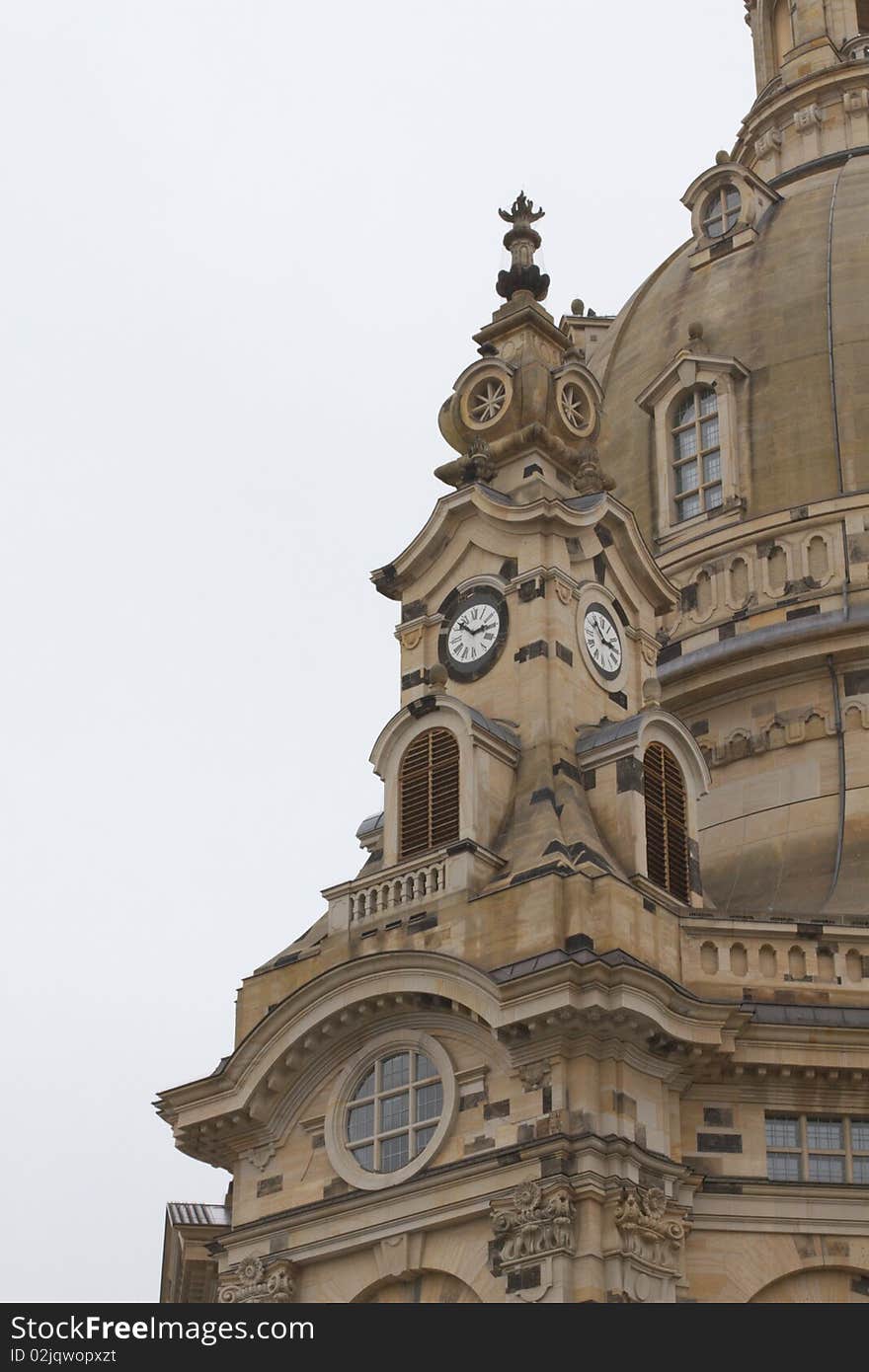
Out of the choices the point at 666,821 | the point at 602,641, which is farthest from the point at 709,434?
the point at 666,821

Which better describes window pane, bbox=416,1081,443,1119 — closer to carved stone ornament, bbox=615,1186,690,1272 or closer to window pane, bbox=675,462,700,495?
carved stone ornament, bbox=615,1186,690,1272

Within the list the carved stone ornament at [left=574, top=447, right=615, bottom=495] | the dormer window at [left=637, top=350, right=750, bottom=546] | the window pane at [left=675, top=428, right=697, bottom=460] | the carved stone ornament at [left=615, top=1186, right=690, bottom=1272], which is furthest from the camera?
the window pane at [left=675, top=428, right=697, bottom=460]

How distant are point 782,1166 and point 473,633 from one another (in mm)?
10478

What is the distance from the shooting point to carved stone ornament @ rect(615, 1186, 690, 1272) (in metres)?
36.0

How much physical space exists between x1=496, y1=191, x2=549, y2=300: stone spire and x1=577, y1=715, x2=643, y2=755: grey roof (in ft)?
31.5

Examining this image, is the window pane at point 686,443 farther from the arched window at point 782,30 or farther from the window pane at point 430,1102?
the window pane at point 430,1102

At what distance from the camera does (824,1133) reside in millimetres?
38531

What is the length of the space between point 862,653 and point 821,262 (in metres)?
10.5

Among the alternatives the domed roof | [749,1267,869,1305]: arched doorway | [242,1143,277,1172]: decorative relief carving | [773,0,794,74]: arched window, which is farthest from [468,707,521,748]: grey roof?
[773,0,794,74]: arched window

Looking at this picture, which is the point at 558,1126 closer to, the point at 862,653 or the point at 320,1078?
the point at 320,1078
